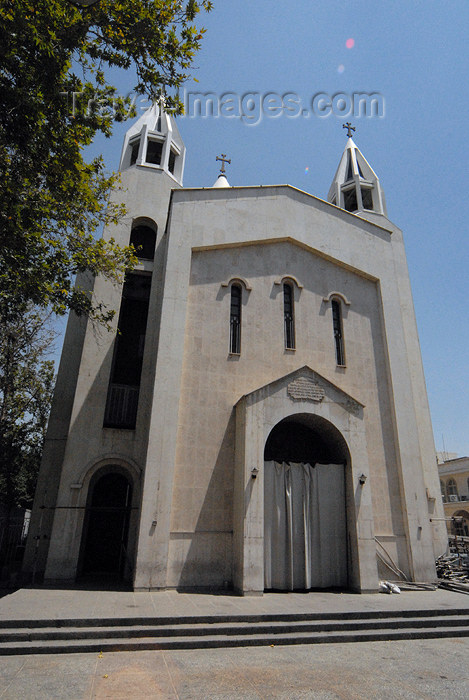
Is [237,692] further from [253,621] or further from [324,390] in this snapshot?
[324,390]

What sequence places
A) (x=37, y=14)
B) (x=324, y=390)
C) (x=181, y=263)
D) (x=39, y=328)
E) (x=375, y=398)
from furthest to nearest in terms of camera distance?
(x=39, y=328), (x=375, y=398), (x=181, y=263), (x=324, y=390), (x=37, y=14)

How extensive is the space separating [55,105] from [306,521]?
42.8 feet

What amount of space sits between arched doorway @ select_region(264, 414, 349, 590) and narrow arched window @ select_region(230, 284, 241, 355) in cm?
307

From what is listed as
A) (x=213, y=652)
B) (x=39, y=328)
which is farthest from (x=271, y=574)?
(x=39, y=328)

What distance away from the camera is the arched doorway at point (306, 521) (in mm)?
11883

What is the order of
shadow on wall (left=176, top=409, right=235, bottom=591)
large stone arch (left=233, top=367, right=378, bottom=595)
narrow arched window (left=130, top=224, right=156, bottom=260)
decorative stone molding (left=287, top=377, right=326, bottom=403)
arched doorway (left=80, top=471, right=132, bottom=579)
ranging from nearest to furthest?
large stone arch (left=233, top=367, right=378, bottom=595) → shadow on wall (left=176, top=409, right=235, bottom=591) → decorative stone molding (left=287, top=377, right=326, bottom=403) → arched doorway (left=80, top=471, right=132, bottom=579) → narrow arched window (left=130, top=224, right=156, bottom=260)

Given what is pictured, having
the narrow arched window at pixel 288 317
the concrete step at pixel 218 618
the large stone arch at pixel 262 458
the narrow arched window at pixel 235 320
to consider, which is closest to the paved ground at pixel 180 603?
the concrete step at pixel 218 618

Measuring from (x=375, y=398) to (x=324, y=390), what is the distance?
10.1 ft

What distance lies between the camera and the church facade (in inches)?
469

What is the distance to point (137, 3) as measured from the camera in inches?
370

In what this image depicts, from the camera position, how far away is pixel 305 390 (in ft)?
43.3

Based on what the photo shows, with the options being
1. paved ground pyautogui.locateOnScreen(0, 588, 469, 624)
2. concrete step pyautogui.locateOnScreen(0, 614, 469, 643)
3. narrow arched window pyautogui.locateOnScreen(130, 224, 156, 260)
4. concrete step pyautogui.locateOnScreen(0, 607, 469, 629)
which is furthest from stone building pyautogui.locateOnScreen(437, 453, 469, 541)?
narrow arched window pyautogui.locateOnScreen(130, 224, 156, 260)

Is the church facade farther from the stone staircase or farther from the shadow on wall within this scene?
the stone staircase

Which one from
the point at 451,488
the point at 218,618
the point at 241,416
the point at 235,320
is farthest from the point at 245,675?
the point at 451,488
